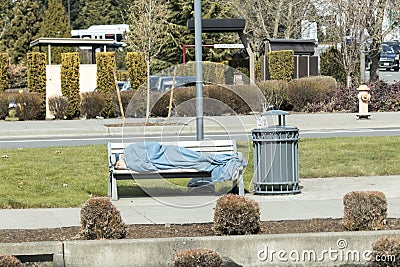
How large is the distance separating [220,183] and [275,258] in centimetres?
390

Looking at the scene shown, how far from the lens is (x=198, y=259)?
629 centimetres

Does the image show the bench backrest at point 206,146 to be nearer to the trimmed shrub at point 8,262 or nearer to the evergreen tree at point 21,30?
the trimmed shrub at point 8,262

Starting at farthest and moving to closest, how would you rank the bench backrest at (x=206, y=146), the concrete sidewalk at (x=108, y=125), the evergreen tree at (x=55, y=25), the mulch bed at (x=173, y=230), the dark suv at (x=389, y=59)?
the dark suv at (x=389, y=59) < the evergreen tree at (x=55, y=25) < the concrete sidewalk at (x=108, y=125) < the bench backrest at (x=206, y=146) < the mulch bed at (x=173, y=230)

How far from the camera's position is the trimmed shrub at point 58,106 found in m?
27.4

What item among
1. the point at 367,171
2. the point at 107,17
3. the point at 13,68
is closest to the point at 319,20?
the point at 13,68

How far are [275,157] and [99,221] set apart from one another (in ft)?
12.3

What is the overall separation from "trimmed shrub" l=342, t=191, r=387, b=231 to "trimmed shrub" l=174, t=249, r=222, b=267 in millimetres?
1957

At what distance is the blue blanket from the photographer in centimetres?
1027

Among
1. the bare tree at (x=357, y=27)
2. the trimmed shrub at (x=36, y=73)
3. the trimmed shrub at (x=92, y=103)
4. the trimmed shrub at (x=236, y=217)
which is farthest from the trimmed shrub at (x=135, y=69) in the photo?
the trimmed shrub at (x=236, y=217)

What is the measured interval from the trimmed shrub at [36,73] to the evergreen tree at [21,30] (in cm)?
2696

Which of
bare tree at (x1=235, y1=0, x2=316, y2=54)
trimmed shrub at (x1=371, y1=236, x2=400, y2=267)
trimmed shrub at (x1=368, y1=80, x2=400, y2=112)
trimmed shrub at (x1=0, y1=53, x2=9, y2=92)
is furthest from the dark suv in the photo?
trimmed shrub at (x1=371, y1=236, x2=400, y2=267)

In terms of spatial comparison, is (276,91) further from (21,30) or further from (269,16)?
(21,30)

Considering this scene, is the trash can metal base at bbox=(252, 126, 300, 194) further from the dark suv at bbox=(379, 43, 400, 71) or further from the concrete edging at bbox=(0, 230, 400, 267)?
the dark suv at bbox=(379, 43, 400, 71)

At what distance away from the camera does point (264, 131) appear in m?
10.5
